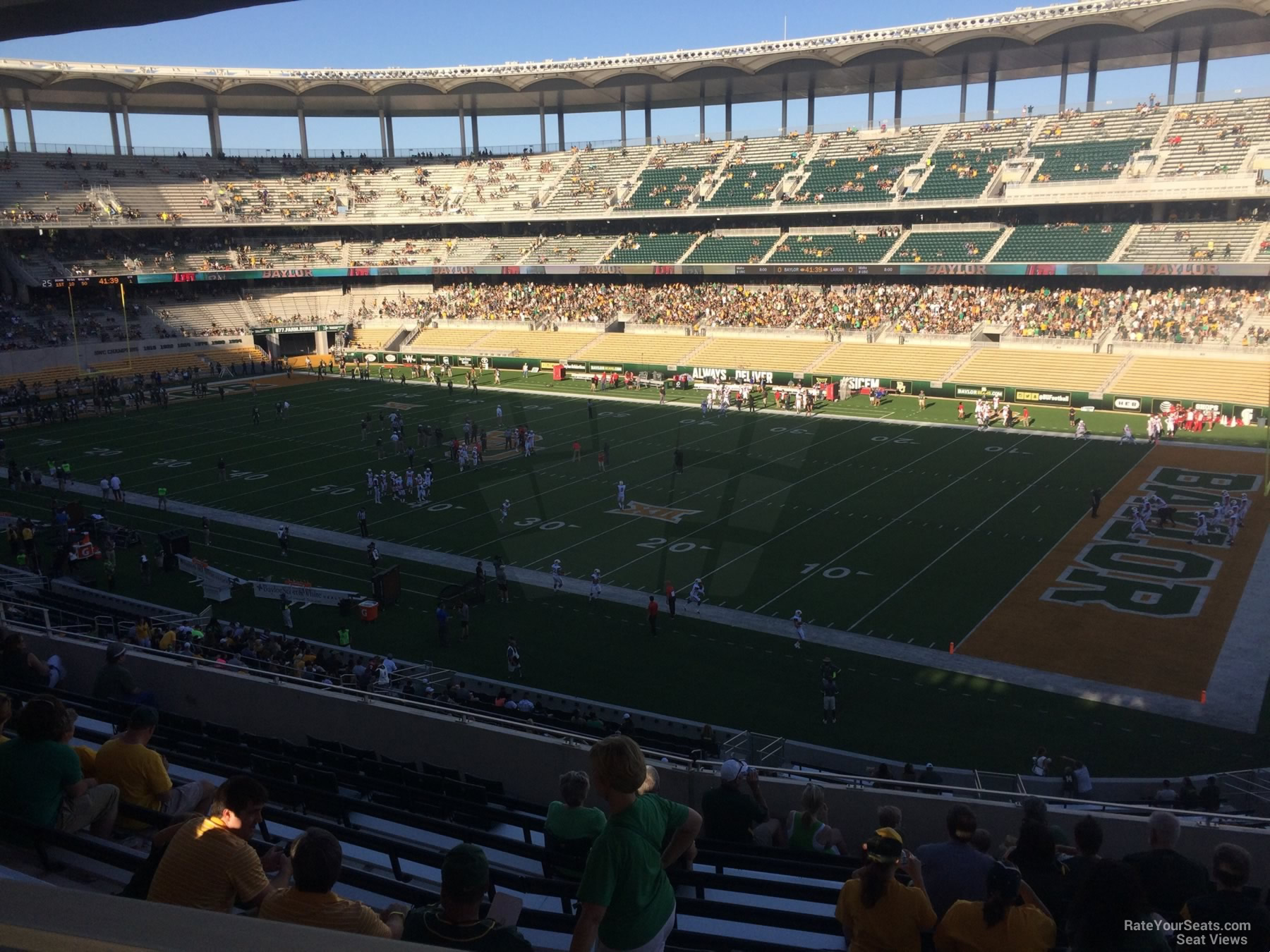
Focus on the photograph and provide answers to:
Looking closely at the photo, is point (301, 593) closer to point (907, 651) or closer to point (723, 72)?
point (907, 651)

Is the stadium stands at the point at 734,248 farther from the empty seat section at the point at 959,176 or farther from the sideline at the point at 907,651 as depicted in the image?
the sideline at the point at 907,651

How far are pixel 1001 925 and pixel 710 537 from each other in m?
24.0

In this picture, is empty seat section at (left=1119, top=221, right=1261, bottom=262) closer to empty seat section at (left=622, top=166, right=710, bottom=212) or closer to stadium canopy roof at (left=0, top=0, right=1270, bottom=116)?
stadium canopy roof at (left=0, top=0, right=1270, bottom=116)

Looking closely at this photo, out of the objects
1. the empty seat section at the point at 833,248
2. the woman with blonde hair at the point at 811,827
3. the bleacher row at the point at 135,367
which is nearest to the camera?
the woman with blonde hair at the point at 811,827

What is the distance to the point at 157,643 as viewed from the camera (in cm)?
1766

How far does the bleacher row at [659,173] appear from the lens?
56031mm

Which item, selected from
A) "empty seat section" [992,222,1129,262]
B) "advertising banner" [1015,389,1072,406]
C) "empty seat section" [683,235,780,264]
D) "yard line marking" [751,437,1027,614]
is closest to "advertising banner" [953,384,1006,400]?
"advertising banner" [1015,389,1072,406]

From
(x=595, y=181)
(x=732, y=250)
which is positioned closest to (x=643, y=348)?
(x=732, y=250)

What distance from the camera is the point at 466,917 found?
3.64 metres

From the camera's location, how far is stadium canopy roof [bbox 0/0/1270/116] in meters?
55.7

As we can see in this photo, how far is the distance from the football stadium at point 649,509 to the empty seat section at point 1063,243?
347 mm

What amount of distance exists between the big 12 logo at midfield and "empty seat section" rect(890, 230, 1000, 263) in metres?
28.6

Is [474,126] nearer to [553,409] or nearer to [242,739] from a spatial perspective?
[553,409]

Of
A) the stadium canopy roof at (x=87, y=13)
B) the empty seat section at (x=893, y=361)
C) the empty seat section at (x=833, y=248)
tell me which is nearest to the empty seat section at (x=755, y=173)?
the empty seat section at (x=833, y=248)
